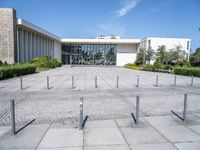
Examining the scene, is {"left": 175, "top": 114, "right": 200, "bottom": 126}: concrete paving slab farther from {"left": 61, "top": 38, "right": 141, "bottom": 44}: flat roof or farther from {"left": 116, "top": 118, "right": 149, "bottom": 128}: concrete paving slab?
{"left": 61, "top": 38, "right": 141, "bottom": 44}: flat roof

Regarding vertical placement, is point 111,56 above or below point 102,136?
above

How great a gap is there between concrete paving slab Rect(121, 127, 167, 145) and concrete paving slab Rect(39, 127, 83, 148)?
1.26 meters

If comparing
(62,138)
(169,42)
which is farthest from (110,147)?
(169,42)

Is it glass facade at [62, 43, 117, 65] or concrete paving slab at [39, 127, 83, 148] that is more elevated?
glass facade at [62, 43, 117, 65]

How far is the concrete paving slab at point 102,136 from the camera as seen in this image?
13.2ft

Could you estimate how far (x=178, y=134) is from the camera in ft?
14.7

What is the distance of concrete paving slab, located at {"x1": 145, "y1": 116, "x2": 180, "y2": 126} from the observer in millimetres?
5232

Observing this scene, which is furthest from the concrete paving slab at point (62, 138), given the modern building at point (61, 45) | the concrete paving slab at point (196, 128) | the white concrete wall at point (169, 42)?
the white concrete wall at point (169, 42)

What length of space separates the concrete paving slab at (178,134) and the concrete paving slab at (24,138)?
132 inches

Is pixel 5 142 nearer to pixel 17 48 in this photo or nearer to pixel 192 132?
pixel 192 132

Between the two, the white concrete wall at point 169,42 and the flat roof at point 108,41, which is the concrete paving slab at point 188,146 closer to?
the white concrete wall at point 169,42

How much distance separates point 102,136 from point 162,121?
2.30 meters

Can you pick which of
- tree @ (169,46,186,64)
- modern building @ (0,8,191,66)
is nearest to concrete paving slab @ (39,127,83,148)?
modern building @ (0,8,191,66)

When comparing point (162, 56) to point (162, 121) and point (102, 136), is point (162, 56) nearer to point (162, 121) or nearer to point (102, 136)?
point (162, 121)
